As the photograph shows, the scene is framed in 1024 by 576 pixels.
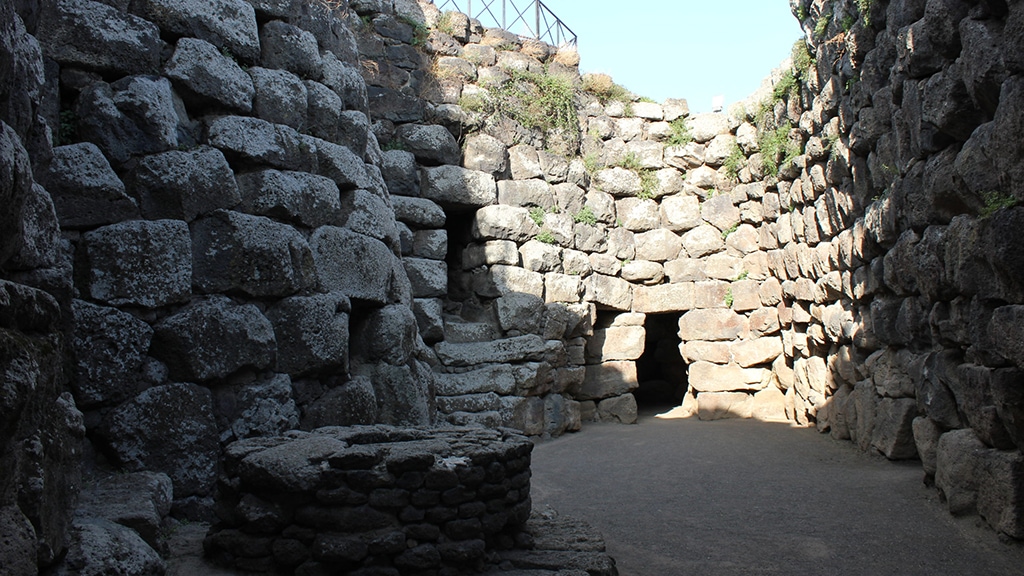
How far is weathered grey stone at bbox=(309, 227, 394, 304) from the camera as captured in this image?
206 inches

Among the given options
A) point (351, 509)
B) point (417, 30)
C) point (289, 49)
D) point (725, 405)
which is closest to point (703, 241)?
point (725, 405)

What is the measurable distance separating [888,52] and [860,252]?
179 centimetres

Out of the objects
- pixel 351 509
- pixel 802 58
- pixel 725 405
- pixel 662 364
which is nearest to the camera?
pixel 351 509

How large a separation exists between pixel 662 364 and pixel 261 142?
372 inches

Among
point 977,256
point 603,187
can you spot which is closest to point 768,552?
point 977,256

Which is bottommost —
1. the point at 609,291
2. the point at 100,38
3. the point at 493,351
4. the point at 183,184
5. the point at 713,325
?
the point at 493,351

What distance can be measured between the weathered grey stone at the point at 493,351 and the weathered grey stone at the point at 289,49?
12.7ft

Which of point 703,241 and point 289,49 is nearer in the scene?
point 289,49

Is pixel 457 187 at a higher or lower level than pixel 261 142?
higher

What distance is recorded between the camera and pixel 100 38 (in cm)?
454

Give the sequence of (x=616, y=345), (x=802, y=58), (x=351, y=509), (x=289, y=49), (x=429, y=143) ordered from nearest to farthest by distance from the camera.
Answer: (x=351, y=509), (x=289, y=49), (x=802, y=58), (x=429, y=143), (x=616, y=345)

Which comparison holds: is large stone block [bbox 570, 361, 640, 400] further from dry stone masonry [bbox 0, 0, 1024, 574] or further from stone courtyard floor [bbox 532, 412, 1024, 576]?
stone courtyard floor [bbox 532, 412, 1024, 576]

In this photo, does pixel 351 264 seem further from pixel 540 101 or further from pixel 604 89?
pixel 604 89

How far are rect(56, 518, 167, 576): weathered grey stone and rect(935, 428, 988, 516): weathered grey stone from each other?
4.40 m
